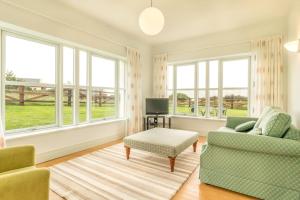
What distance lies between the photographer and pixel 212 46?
181 inches

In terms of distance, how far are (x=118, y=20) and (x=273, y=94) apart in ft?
13.1

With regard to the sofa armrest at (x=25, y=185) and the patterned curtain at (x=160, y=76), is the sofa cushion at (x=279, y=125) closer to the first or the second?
the sofa armrest at (x=25, y=185)

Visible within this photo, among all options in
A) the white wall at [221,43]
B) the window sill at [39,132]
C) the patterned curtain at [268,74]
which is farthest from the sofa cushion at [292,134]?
the window sill at [39,132]

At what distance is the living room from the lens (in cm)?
186

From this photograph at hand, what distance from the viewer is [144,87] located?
17.9ft

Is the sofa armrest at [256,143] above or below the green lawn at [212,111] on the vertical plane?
below

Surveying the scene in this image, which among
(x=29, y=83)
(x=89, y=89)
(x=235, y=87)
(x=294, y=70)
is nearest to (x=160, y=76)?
(x=235, y=87)

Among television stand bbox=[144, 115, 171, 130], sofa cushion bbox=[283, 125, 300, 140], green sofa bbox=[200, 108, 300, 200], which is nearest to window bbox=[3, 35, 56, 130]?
television stand bbox=[144, 115, 171, 130]

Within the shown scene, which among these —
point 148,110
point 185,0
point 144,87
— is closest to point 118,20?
point 185,0

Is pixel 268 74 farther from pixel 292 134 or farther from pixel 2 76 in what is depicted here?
pixel 2 76

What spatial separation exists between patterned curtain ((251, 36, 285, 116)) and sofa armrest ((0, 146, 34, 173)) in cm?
449

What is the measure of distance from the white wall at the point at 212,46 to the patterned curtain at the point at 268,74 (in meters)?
0.23

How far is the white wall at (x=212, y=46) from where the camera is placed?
3.88 m

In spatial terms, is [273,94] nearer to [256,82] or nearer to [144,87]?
[256,82]
